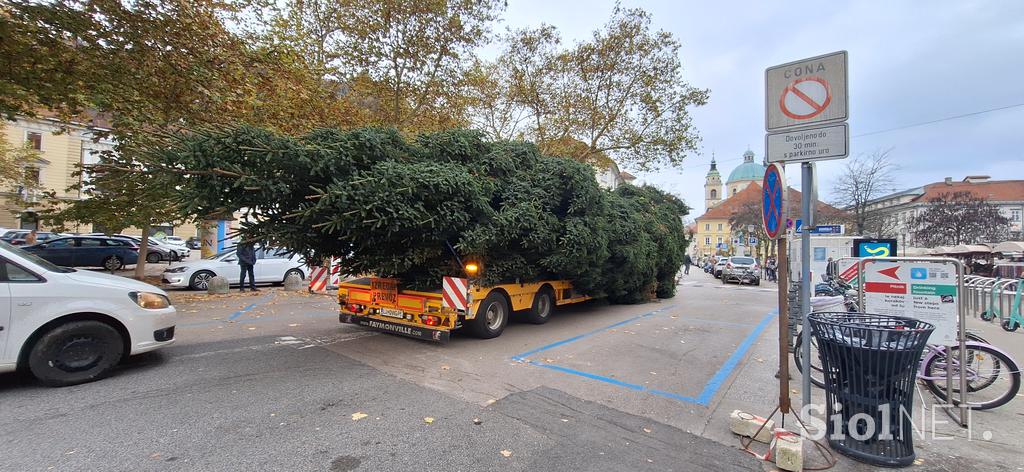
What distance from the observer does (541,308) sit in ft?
28.8

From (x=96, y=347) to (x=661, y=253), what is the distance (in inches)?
487

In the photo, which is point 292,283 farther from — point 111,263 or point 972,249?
point 972,249

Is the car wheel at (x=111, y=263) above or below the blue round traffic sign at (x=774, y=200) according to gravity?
below

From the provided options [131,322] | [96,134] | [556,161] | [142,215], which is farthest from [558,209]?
[142,215]

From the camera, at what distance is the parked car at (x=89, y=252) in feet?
55.0

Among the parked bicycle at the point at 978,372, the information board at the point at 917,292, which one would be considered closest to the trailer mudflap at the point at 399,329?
the parked bicycle at the point at 978,372

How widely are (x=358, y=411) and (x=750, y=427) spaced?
11.0ft

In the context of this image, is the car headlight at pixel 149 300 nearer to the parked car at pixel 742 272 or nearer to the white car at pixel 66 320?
the white car at pixel 66 320

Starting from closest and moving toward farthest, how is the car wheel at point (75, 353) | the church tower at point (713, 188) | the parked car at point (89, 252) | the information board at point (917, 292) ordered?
1. the information board at point (917, 292)
2. the car wheel at point (75, 353)
3. the parked car at point (89, 252)
4. the church tower at point (713, 188)

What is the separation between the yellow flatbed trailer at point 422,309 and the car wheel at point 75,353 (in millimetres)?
2943

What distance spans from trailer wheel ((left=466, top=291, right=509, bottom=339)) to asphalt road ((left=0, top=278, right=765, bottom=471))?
15.6 inches

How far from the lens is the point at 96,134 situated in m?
9.72

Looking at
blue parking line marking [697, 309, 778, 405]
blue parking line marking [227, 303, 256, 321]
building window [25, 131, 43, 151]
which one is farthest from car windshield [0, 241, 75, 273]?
building window [25, 131, 43, 151]

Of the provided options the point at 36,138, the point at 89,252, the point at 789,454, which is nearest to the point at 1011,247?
the point at 789,454
